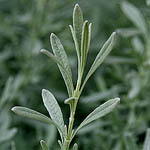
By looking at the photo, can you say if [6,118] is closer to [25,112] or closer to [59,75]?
[59,75]

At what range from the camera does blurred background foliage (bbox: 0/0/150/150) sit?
1.54 metres

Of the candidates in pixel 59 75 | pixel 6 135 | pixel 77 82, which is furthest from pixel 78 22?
pixel 59 75

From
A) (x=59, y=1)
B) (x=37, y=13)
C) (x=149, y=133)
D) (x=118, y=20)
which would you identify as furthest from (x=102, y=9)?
(x=149, y=133)

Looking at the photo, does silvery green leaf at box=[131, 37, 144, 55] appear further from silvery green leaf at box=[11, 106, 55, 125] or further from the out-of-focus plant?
silvery green leaf at box=[11, 106, 55, 125]

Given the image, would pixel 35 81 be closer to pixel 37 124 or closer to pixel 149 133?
pixel 37 124

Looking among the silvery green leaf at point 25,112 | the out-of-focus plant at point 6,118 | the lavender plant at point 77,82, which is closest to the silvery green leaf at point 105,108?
the lavender plant at point 77,82

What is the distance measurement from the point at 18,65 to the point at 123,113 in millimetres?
553

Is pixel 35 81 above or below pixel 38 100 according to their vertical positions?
above

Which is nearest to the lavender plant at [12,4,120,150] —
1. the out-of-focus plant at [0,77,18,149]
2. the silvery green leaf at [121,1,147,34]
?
the out-of-focus plant at [0,77,18,149]

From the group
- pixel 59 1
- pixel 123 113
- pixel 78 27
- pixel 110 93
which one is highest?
pixel 78 27

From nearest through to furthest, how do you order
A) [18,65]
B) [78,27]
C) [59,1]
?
1. [78,27]
2. [18,65]
3. [59,1]

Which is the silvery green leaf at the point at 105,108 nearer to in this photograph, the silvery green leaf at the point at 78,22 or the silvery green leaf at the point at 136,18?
the silvery green leaf at the point at 78,22

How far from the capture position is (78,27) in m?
0.81

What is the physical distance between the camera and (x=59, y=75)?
6.36 feet
